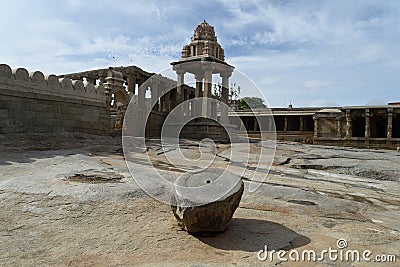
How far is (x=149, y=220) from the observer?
12.3 ft

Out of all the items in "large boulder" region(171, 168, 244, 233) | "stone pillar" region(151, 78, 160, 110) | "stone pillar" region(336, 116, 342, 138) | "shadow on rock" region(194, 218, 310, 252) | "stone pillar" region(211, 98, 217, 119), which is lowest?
"shadow on rock" region(194, 218, 310, 252)

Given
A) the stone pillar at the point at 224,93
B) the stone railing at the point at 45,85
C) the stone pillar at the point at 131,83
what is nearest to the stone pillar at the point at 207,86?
the stone pillar at the point at 224,93

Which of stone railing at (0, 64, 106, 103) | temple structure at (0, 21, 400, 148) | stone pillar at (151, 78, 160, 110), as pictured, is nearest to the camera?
stone railing at (0, 64, 106, 103)

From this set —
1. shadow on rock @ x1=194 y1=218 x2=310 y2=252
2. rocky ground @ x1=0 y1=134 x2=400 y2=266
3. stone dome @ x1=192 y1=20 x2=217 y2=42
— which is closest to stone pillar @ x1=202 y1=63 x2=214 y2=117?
stone dome @ x1=192 y1=20 x2=217 y2=42

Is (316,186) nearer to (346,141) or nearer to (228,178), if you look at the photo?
(228,178)

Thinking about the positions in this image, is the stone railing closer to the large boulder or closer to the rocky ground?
the rocky ground

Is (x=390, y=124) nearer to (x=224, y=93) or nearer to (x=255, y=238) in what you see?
(x=224, y=93)

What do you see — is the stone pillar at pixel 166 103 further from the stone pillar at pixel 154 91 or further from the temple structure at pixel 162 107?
the stone pillar at pixel 154 91

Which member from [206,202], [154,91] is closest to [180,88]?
[154,91]

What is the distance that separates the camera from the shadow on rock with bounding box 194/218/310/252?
313 centimetres

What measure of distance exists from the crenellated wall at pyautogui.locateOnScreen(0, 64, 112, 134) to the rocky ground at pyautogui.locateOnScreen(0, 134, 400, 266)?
13.7 ft

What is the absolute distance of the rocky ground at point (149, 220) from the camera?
2887mm

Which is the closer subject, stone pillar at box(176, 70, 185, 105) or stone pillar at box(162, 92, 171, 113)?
stone pillar at box(176, 70, 185, 105)

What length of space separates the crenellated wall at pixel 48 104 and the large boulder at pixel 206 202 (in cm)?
884
